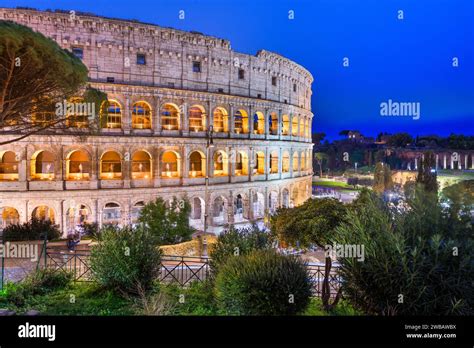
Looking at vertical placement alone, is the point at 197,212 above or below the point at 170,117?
below

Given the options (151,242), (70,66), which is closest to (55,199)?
(70,66)

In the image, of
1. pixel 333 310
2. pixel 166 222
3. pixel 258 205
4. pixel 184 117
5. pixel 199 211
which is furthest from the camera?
pixel 258 205

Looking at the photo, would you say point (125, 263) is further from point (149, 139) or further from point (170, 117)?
point (170, 117)

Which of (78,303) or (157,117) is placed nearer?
(78,303)

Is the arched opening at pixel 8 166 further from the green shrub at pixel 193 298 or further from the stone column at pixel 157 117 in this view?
the green shrub at pixel 193 298

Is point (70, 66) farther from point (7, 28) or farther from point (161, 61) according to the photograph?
point (161, 61)

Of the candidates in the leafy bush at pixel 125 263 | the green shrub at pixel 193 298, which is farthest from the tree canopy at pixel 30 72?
the green shrub at pixel 193 298

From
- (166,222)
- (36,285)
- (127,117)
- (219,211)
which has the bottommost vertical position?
(219,211)

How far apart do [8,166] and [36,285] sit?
1690 centimetres

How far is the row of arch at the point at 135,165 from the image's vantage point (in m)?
23.5

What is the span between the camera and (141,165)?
85.6 feet

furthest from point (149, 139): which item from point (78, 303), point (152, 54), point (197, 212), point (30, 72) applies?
point (78, 303)

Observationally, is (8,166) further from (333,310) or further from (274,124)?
(333,310)
